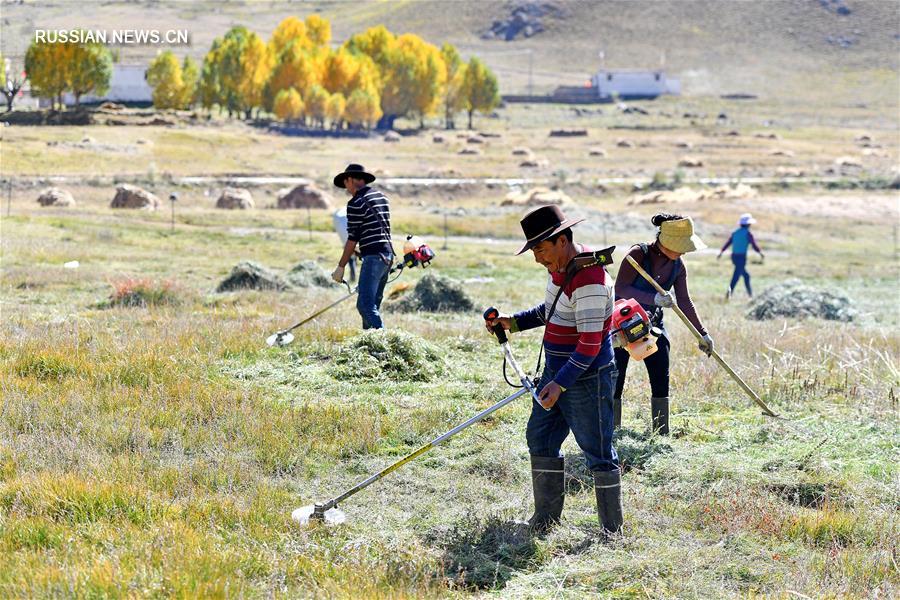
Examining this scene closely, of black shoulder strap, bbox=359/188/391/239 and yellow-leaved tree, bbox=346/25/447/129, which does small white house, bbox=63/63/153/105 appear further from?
black shoulder strap, bbox=359/188/391/239

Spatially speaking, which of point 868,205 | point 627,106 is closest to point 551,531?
point 868,205

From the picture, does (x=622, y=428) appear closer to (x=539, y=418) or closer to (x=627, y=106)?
(x=539, y=418)

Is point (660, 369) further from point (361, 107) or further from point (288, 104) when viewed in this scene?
point (361, 107)

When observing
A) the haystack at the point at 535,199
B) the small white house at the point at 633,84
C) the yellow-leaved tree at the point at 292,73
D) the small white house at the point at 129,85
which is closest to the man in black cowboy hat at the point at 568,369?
the haystack at the point at 535,199

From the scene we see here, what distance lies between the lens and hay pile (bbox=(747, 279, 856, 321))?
56.0ft

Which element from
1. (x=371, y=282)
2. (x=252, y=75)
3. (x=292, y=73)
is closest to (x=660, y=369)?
(x=371, y=282)

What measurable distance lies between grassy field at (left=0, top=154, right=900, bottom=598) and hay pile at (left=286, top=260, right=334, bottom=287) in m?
3.81

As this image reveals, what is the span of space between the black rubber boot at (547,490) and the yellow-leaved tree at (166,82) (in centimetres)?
9953

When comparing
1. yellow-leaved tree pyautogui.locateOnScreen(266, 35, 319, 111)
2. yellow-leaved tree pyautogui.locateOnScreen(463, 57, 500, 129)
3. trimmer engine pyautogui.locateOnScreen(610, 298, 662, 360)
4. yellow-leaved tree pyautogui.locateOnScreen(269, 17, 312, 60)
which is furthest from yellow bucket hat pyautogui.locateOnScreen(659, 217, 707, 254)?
yellow-leaved tree pyautogui.locateOnScreen(463, 57, 500, 129)

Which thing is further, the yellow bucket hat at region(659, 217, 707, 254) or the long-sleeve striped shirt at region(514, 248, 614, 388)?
the yellow bucket hat at region(659, 217, 707, 254)

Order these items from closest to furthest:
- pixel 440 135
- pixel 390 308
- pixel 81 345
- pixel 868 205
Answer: pixel 81 345, pixel 390 308, pixel 868 205, pixel 440 135

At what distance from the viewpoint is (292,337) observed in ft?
37.4

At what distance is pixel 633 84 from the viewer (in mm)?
162375

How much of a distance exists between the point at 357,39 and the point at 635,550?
117m
